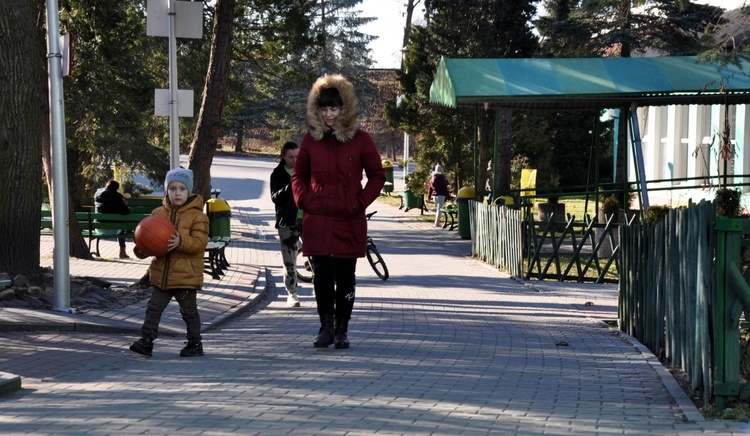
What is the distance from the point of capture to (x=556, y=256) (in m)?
17.6

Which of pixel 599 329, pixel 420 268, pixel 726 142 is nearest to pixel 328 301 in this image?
→ pixel 599 329

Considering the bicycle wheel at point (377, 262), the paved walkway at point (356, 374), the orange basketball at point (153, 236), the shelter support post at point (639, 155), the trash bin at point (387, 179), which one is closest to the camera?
the paved walkway at point (356, 374)

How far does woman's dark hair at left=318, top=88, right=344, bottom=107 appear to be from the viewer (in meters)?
8.86

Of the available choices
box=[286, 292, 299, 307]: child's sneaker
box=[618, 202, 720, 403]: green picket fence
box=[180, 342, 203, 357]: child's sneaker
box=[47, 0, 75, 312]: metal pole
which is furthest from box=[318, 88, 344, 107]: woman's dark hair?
box=[286, 292, 299, 307]: child's sneaker

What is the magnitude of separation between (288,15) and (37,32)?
46.0 ft

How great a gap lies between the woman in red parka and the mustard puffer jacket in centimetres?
78

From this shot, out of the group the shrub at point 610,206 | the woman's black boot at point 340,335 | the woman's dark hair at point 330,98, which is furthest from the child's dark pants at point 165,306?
the shrub at point 610,206

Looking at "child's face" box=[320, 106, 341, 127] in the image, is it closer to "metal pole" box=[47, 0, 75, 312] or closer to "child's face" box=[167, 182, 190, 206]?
"child's face" box=[167, 182, 190, 206]

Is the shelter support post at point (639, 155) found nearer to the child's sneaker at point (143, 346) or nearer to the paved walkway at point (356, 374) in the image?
the paved walkway at point (356, 374)

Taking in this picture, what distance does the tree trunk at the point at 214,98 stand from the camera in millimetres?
18766

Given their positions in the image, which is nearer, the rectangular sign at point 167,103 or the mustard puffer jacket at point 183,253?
the mustard puffer jacket at point 183,253

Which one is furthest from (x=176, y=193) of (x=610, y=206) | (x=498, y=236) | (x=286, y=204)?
(x=610, y=206)

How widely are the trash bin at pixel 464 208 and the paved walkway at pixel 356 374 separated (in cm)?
1184

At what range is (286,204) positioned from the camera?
→ 1256 centimetres
